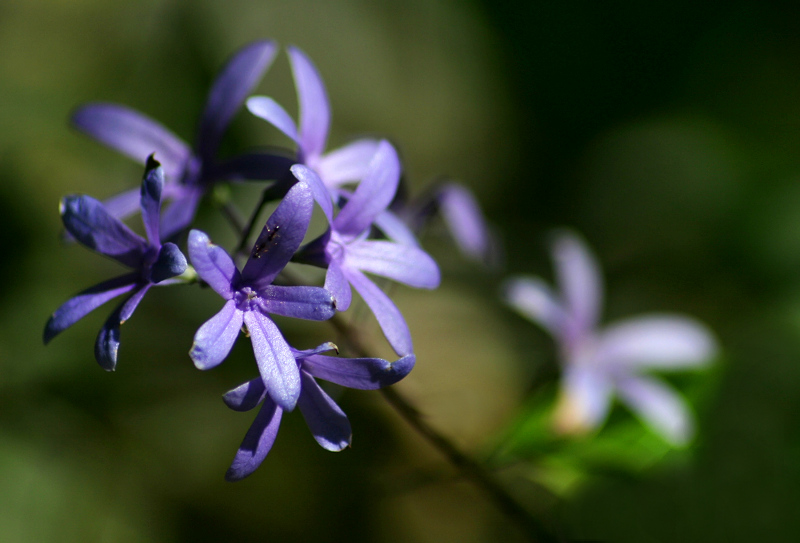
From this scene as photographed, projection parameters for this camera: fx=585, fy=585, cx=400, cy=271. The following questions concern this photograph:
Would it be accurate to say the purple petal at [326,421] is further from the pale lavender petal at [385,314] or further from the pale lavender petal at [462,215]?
the pale lavender petal at [462,215]

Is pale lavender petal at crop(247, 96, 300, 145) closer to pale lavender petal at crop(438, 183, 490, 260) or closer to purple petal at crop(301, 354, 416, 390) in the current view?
purple petal at crop(301, 354, 416, 390)

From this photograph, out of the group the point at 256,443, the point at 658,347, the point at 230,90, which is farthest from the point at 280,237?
the point at 658,347

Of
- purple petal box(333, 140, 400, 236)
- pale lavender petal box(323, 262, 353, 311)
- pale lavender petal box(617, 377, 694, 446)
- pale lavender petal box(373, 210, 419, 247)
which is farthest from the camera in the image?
pale lavender petal box(617, 377, 694, 446)

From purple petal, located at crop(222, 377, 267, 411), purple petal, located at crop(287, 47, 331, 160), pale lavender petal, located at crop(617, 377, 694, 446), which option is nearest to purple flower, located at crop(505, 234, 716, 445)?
pale lavender petal, located at crop(617, 377, 694, 446)

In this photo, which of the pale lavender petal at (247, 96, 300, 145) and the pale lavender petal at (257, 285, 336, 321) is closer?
the pale lavender petal at (257, 285, 336, 321)

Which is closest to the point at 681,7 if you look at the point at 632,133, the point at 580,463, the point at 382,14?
the point at 632,133

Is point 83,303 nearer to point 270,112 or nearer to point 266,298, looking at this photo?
point 266,298
